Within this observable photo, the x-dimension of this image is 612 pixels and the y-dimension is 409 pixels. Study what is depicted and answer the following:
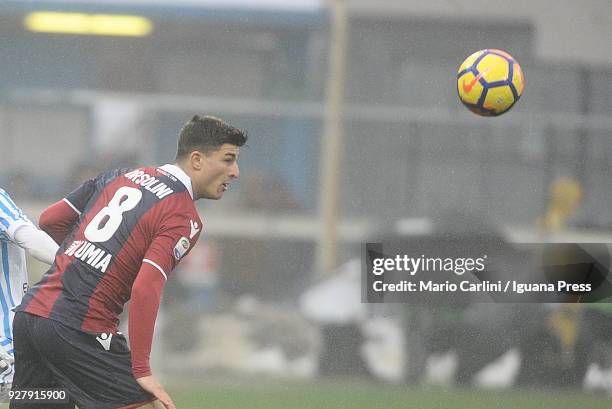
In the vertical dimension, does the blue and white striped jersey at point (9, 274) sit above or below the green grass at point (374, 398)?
above

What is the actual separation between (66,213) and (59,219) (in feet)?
0.12

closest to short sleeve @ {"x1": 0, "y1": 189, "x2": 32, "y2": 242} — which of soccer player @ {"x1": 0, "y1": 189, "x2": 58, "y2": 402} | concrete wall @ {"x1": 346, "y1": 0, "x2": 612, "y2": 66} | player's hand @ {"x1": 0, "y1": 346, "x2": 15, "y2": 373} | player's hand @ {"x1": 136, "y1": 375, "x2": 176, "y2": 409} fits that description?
soccer player @ {"x1": 0, "y1": 189, "x2": 58, "y2": 402}

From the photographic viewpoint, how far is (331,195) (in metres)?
7.22

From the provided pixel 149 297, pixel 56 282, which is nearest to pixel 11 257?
pixel 56 282

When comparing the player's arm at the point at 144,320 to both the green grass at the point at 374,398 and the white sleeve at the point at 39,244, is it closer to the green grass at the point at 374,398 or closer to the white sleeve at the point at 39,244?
the white sleeve at the point at 39,244

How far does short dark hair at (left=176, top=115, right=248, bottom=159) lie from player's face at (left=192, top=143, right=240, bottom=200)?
23 mm

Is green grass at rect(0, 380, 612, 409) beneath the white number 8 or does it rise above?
beneath

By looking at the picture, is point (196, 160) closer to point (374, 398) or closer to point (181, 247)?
point (181, 247)

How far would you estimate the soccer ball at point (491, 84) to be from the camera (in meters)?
5.44

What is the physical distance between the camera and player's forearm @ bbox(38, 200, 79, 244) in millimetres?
4074

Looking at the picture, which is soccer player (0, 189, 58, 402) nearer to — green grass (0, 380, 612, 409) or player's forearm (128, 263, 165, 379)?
player's forearm (128, 263, 165, 379)

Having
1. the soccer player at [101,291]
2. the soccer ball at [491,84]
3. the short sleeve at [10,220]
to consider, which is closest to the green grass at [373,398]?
the soccer ball at [491,84]

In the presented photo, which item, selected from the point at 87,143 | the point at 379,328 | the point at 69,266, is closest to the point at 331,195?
the point at 379,328

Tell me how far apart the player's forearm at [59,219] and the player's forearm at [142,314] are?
625 mm
